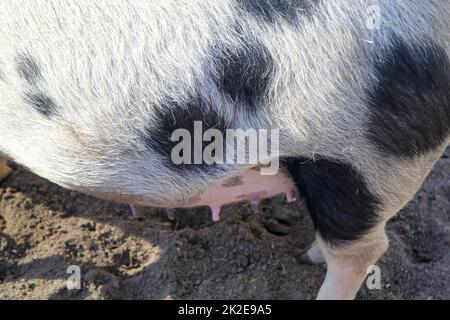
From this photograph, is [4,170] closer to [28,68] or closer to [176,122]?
[28,68]

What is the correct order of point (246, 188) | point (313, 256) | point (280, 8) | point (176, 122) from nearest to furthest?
→ point (280, 8)
point (176, 122)
point (246, 188)
point (313, 256)

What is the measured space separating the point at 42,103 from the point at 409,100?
29.3 inches

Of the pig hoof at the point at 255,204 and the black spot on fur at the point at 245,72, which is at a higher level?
the black spot on fur at the point at 245,72

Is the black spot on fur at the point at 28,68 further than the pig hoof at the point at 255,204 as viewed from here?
No

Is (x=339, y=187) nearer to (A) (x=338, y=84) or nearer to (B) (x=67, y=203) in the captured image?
(A) (x=338, y=84)

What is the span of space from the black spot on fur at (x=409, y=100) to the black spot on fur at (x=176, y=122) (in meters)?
0.31

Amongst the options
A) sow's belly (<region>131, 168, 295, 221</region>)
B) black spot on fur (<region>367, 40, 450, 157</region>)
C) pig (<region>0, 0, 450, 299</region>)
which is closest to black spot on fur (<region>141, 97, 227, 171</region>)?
pig (<region>0, 0, 450, 299</region>)

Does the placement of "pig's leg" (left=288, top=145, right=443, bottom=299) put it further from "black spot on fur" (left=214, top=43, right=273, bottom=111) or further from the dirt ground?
the dirt ground

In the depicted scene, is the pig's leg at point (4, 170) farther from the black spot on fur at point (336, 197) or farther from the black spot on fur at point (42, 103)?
the black spot on fur at point (336, 197)

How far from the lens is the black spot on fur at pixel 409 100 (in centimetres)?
117

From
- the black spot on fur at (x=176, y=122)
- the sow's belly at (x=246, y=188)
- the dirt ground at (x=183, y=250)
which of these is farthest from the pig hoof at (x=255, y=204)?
the black spot on fur at (x=176, y=122)

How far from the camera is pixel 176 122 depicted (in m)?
1.26

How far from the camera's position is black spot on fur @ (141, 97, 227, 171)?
1239 millimetres

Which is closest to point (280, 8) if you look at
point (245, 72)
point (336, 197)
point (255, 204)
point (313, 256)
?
point (245, 72)
